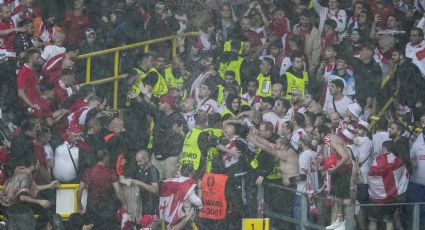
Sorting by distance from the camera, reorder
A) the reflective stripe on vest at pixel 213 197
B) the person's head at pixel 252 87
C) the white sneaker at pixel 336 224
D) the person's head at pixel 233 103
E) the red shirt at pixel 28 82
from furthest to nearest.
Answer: the person's head at pixel 252 87, the red shirt at pixel 28 82, the person's head at pixel 233 103, the reflective stripe on vest at pixel 213 197, the white sneaker at pixel 336 224

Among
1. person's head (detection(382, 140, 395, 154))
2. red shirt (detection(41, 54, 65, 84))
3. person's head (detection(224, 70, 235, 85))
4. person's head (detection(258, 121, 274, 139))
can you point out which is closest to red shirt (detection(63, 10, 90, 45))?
red shirt (detection(41, 54, 65, 84))

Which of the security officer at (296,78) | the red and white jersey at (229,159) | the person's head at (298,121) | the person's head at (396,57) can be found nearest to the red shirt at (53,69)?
the security officer at (296,78)

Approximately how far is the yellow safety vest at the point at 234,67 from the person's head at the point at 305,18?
1.28 meters

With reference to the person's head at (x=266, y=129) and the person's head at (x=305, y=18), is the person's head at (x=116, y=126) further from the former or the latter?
the person's head at (x=305, y=18)

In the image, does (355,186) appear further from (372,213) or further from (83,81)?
(83,81)

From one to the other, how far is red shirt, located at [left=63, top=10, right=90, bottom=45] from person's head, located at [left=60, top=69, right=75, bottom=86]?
2.89 ft

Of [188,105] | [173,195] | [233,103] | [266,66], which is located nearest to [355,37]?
[266,66]

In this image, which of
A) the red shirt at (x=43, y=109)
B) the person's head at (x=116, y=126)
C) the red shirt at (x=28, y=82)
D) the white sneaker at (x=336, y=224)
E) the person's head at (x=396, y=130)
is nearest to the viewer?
the white sneaker at (x=336, y=224)

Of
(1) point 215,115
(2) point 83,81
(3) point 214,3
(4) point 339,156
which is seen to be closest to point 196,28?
(3) point 214,3

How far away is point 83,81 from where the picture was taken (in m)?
21.6

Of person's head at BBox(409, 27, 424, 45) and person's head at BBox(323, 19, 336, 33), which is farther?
person's head at BBox(323, 19, 336, 33)

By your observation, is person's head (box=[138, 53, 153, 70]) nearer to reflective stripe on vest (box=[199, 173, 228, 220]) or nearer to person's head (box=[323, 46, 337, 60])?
person's head (box=[323, 46, 337, 60])

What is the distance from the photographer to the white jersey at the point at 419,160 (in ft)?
61.9

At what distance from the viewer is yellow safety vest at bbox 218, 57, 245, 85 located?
21.1 meters
